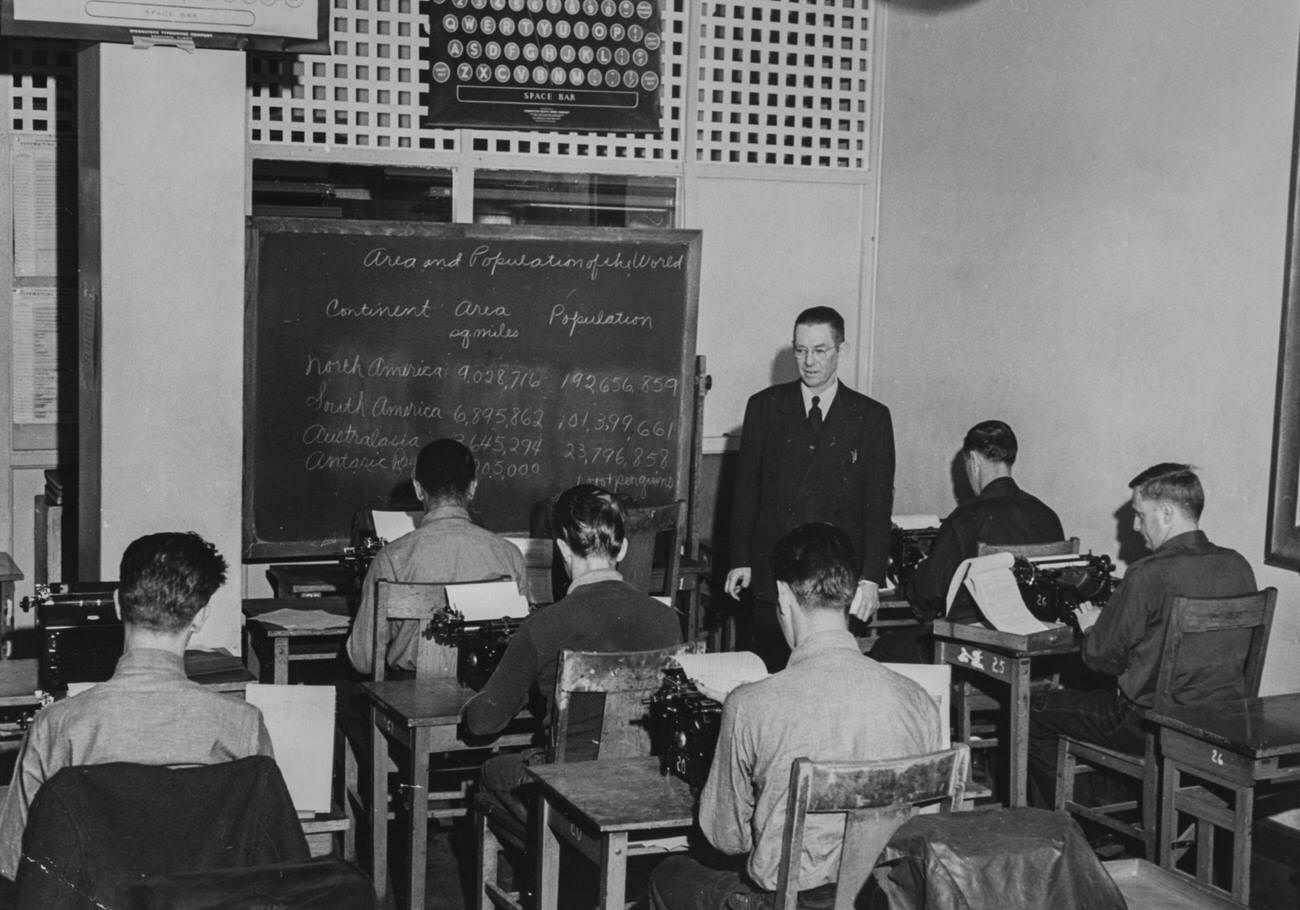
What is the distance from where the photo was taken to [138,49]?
184 inches

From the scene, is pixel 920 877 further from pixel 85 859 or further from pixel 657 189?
pixel 657 189

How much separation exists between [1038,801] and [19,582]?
4339 millimetres

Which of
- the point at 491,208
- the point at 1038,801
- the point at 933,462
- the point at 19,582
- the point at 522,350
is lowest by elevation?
the point at 1038,801

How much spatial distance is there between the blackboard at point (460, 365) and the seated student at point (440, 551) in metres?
1.56

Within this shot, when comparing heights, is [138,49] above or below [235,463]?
above

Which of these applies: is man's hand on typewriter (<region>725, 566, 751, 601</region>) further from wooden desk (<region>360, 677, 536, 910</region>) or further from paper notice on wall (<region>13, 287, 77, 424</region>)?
paper notice on wall (<region>13, 287, 77, 424</region>)

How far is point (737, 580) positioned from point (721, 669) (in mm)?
1603

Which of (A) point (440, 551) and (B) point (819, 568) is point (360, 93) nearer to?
(A) point (440, 551)

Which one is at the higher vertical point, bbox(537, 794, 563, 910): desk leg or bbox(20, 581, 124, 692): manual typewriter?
bbox(20, 581, 124, 692): manual typewriter

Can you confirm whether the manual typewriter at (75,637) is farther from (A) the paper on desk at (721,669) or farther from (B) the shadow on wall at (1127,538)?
(B) the shadow on wall at (1127,538)

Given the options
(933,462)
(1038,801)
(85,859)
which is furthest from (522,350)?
(85,859)

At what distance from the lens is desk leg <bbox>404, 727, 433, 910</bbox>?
3955 mm

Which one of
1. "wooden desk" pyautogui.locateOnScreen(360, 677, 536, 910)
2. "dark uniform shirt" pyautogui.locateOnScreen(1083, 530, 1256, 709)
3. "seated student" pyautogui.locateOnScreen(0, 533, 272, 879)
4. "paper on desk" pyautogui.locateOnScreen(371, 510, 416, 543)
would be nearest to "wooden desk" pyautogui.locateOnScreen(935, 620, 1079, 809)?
"dark uniform shirt" pyautogui.locateOnScreen(1083, 530, 1256, 709)

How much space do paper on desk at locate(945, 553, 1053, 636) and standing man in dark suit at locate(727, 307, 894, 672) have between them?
0.37 meters
